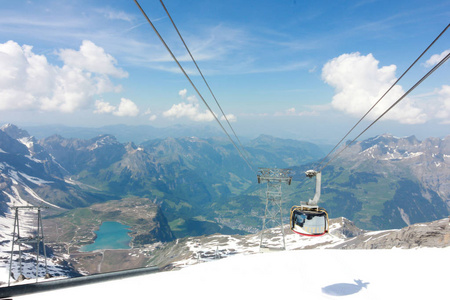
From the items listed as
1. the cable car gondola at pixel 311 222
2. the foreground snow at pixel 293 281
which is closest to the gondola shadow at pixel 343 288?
the foreground snow at pixel 293 281

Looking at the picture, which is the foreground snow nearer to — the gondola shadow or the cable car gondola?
the gondola shadow

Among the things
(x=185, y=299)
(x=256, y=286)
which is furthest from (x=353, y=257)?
(x=185, y=299)

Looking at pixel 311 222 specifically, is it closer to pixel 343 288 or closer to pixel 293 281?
pixel 343 288

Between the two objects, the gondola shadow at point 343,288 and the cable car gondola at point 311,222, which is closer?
the gondola shadow at point 343,288

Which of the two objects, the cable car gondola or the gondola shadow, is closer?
the gondola shadow

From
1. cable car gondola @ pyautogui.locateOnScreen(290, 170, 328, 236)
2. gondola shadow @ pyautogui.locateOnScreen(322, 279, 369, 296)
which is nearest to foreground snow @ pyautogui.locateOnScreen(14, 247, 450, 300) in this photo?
gondola shadow @ pyautogui.locateOnScreen(322, 279, 369, 296)

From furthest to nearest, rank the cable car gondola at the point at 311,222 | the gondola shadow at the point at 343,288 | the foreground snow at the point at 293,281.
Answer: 1. the cable car gondola at the point at 311,222
2. the gondola shadow at the point at 343,288
3. the foreground snow at the point at 293,281

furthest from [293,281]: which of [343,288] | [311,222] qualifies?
[311,222]

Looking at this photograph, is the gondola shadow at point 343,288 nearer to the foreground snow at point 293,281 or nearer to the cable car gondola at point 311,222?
the foreground snow at point 293,281
